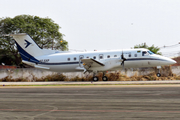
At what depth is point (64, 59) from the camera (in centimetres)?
3045

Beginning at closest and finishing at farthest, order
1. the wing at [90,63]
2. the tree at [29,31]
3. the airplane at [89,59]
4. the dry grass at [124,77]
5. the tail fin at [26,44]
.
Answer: the wing at [90,63]
the airplane at [89,59]
the dry grass at [124,77]
the tail fin at [26,44]
the tree at [29,31]

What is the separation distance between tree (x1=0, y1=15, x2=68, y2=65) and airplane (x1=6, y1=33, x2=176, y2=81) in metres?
28.8

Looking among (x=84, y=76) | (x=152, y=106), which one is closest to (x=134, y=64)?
(x=84, y=76)

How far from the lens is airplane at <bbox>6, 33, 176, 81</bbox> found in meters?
28.4

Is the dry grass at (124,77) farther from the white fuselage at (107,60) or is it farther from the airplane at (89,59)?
the white fuselage at (107,60)

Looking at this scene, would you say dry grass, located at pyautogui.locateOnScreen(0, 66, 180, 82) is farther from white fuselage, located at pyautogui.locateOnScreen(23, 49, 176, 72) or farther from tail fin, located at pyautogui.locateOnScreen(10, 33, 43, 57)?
tail fin, located at pyautogui.locateOnScreen(10, 33, 43, 57)

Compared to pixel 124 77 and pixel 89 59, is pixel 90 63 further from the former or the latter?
pixel 124 77

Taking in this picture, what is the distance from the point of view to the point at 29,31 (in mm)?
60562

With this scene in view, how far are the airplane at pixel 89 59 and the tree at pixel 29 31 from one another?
94.4 ft

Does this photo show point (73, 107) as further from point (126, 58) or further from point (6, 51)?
point (6, 51)

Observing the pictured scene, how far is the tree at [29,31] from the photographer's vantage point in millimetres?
60969

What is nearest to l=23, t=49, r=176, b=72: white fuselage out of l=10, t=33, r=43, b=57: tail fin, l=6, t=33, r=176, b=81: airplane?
l=6, t=33, r=176, b=81: airplane

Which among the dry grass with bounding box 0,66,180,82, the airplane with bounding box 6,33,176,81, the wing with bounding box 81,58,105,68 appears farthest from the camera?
the dry grass with bounding box 0,66,180,82

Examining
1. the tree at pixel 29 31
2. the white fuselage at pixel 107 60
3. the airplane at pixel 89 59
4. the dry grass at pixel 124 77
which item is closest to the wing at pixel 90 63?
the airplane at pixel 89 59
